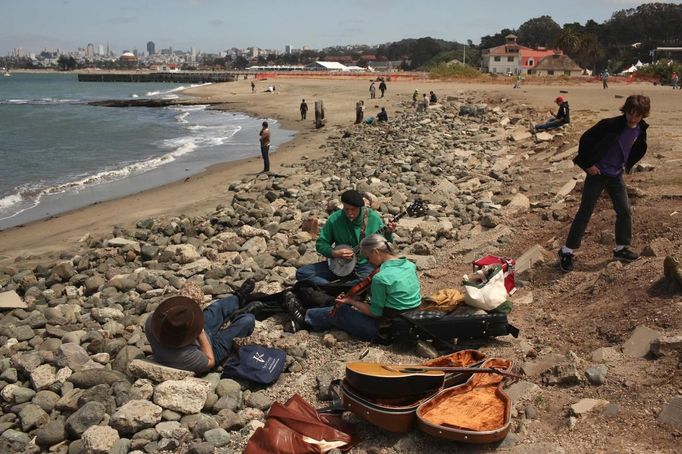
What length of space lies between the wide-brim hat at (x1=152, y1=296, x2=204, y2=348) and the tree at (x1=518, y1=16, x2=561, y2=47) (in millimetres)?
125667

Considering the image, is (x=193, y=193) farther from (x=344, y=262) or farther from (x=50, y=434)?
(x=50, y=434)

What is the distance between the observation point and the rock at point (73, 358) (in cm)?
514

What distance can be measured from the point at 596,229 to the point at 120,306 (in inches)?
223

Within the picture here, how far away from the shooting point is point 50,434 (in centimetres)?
419

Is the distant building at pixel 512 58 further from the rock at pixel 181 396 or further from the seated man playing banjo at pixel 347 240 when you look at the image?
the rock at pixel 181 396

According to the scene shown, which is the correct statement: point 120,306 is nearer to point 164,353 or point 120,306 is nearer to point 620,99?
point 164,353

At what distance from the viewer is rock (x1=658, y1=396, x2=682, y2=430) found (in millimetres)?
3521

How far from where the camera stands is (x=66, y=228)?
1238 centimetres

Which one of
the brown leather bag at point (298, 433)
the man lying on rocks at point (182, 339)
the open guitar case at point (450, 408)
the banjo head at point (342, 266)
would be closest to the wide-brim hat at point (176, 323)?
the man lying on rocks at point (182, 339)

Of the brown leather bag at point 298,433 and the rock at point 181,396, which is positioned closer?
the brown leather bag at point 298,433

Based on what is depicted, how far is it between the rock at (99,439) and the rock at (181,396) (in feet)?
1.33

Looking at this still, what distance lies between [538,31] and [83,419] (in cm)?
13223

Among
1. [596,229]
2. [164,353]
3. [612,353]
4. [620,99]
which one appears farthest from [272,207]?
[620,99]

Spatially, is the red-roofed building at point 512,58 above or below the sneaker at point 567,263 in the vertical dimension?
above
